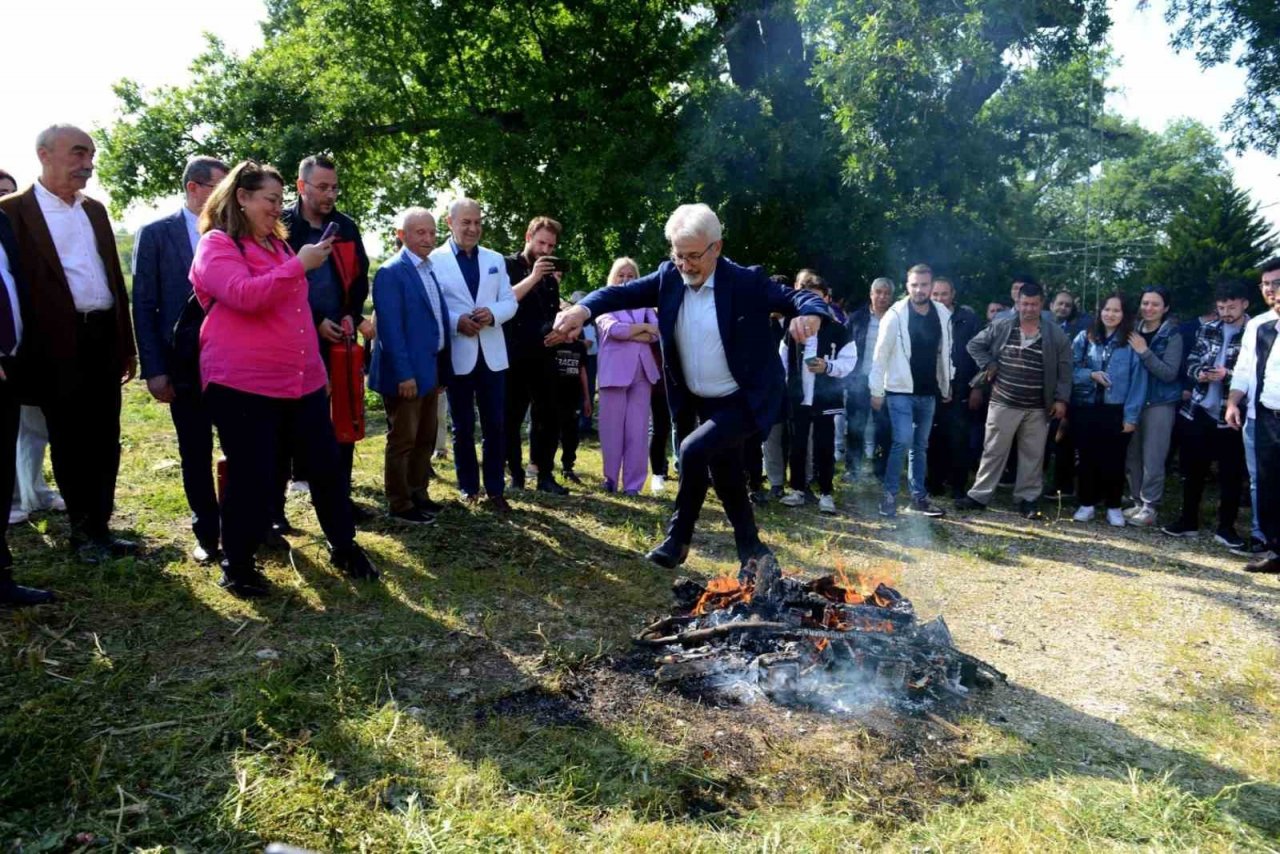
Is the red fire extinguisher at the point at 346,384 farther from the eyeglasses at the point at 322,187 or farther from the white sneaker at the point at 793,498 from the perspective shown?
the white sneaker at the point at 793,498

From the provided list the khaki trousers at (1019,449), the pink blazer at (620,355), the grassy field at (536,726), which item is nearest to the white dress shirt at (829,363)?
the pink blazer at (620,355)

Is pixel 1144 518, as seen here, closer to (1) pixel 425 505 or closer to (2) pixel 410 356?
(1) pixel 425 505

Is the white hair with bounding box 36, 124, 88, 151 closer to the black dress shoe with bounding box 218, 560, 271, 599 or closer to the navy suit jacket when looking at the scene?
the navy suit jacket

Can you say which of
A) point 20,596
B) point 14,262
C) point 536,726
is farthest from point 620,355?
point 20,596

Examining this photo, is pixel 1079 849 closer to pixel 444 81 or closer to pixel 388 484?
pixel 388 484

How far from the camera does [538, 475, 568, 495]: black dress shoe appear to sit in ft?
24.5

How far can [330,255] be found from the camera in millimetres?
5695

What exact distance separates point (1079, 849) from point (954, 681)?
1.21 metres

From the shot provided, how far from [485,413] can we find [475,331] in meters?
0.61

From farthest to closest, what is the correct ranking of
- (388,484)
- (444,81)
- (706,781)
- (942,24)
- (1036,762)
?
(444,81) < (942,24) < (388,484) < (1036,762) < (706,781)

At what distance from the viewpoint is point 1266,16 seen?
11.6 metres

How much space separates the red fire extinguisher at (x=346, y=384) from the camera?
18.5 feet

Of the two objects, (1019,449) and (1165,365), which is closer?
(1165,365)

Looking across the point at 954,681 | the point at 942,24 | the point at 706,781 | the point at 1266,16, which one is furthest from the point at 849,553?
the point at 1266,16
